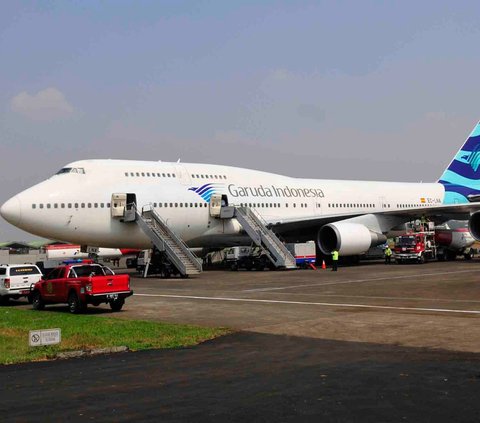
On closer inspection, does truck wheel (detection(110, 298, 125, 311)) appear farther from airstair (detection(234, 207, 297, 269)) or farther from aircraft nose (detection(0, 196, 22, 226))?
airstair (detection(234, 207, 297, 269))

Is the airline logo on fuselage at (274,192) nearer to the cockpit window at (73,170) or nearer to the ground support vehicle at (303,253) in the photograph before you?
the ground support vehicle at (303,253)

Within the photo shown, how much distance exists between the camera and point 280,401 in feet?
25.8

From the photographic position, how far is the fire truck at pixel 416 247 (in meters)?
39.4

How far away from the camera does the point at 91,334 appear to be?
14.2m

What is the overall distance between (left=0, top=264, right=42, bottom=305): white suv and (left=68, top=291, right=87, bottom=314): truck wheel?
3951 millimetres

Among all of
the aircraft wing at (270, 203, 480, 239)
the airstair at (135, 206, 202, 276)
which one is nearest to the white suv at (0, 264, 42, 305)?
the airstair at (135, 206, 202, 276)

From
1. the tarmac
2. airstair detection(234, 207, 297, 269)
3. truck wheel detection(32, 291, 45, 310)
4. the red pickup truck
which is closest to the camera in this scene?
the tarmac

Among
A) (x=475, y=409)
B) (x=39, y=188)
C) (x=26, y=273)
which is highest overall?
(x=39, y=188)

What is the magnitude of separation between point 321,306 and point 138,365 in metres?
8.88

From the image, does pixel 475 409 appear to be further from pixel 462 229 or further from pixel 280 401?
pixel 462 229

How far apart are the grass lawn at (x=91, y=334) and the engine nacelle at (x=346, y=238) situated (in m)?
21.1

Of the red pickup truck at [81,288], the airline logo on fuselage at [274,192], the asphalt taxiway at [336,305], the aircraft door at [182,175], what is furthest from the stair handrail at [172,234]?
the red pickup truck at [81,288]

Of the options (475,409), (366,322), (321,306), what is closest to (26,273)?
(321,306)

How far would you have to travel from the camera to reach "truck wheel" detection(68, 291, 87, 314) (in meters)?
18.7
